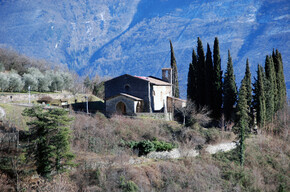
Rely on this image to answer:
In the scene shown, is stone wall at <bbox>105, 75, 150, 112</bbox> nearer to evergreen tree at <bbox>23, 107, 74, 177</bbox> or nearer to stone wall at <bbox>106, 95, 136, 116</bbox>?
stone wall at <bbox>106, 95, 136, 116</bbox>

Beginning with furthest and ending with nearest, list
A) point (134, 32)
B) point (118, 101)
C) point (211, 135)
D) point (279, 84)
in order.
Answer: point (134, 32) < point (279, 84) < point (118, 101) < point (211, 135)

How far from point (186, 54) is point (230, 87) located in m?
80.3

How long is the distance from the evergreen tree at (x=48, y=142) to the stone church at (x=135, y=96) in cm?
1367

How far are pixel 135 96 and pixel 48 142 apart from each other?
1788 centimetres

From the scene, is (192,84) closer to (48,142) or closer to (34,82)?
(48,142)

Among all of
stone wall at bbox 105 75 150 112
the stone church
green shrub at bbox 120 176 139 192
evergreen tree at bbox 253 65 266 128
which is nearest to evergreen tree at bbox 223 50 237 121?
evergreen tree at bbox 253 65 266 128

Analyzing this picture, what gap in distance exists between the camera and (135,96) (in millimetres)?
34094

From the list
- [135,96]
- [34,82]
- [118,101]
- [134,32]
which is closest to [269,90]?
[135,96]

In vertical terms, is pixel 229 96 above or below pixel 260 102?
above

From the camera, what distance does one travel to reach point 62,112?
17375 millimetres

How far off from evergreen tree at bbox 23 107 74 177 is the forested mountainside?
273ft

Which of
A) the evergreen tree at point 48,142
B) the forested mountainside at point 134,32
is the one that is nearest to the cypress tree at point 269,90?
the evergreen tree at point 48,142

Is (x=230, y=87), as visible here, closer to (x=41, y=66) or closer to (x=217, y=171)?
(x=217, y=171)

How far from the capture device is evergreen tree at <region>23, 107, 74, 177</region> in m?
16.9
